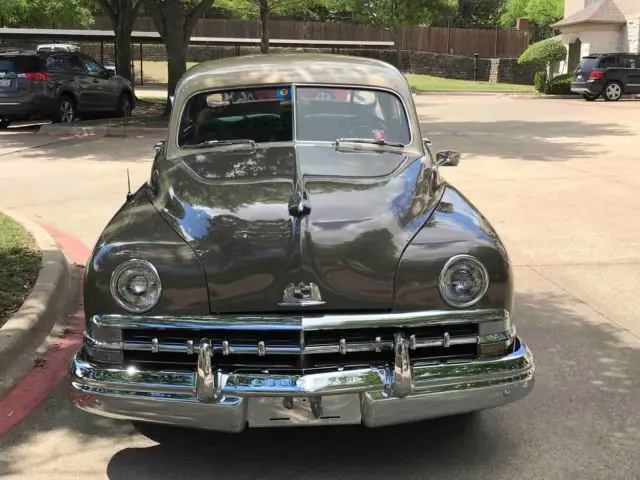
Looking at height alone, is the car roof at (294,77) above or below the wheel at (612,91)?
above

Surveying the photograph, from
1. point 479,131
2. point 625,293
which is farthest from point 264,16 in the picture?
point 625,293

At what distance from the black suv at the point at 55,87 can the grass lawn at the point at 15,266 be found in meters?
10.3

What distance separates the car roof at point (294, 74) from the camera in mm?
4980

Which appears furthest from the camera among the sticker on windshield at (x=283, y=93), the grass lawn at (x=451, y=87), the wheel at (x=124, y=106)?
the grass lawn at (x=451, y=87)

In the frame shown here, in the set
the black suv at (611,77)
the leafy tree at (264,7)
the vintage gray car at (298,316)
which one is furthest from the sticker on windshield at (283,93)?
the leafy tree at (264,7)

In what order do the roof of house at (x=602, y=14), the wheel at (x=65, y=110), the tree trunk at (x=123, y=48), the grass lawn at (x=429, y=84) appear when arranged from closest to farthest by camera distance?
the wheel at (x=65, y=110)
the tree trunk at (x=123, y=48)
the roof of house at (x=602, y=14)
the grass lawn at (x=429, y=84)

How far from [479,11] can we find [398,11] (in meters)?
27.9

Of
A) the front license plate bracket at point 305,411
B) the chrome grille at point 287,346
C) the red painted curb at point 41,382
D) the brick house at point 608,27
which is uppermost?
the brick house at point 608,27

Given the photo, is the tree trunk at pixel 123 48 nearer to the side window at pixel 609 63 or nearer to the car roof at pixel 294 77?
the side window at pixel 609 63

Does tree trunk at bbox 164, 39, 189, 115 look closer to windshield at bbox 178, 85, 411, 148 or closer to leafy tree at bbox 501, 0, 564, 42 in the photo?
windshield at bbox 178, 85, 411, 148

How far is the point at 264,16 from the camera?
3353 cm

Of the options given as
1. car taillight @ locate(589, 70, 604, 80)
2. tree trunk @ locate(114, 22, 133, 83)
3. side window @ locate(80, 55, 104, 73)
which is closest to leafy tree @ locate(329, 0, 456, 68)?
car taillight @ locate(589, 70, 604, 80)

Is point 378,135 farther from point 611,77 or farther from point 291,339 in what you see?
point 611,77

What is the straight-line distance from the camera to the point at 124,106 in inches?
807
